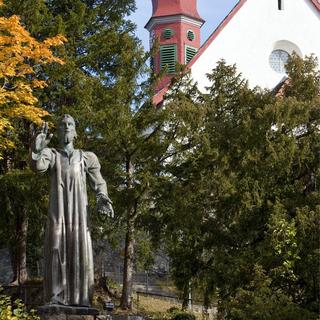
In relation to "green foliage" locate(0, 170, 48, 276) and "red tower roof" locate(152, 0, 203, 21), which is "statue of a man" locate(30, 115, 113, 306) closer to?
"green foliage" locate(0, 170, 48, 276)

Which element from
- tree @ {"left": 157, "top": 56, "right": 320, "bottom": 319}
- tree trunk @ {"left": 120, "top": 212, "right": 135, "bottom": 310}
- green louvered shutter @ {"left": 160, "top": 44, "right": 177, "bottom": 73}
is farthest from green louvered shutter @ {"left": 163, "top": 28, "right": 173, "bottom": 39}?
tree trunk @ {"left": 120, "top": 212, "right": 135, "bottom": 310}

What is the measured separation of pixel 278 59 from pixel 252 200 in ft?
64.6

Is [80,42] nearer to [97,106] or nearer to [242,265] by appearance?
[97,106]

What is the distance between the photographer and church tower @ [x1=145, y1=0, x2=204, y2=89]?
40.8 metres

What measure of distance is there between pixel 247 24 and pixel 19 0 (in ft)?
54.5

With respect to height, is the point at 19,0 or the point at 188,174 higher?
the point at 19,0

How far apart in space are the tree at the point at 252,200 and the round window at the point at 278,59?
50.9 ft

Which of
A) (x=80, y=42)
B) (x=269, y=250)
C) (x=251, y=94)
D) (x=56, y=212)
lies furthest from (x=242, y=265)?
(x=80, y=42)

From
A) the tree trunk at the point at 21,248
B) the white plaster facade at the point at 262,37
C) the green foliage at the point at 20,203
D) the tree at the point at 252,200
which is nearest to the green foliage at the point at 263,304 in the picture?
the tree at the point at 252,200

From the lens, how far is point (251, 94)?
1848 centimetres

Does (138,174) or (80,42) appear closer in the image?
(138,174)

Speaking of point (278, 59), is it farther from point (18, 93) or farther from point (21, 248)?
point (18, 93)

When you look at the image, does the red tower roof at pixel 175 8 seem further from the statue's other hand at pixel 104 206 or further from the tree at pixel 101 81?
the statue's other hand at pixel 104 206

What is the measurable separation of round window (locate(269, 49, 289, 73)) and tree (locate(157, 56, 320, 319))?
50.9 feet
